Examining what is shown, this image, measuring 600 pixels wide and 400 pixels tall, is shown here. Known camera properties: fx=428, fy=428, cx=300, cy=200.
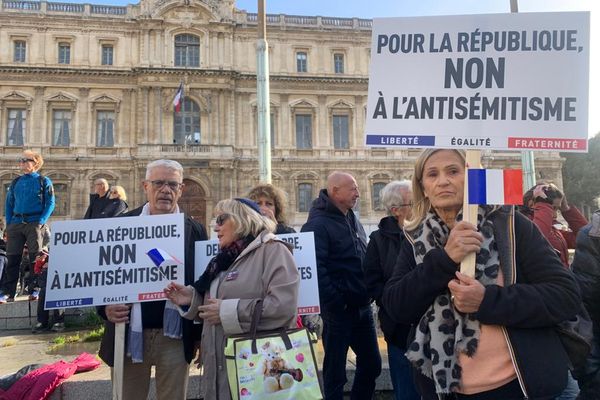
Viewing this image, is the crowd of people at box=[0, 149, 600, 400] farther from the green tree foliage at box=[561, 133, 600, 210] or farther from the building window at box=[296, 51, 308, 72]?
the green tree foliage at box=[561, 133, 600, 210]

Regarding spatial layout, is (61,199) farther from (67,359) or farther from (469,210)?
(469,210)

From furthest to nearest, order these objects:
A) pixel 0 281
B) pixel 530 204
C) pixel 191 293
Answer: pixel 0 281 → pixel 530 204 → pixel 191 293

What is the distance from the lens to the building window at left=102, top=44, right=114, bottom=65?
24906 mm

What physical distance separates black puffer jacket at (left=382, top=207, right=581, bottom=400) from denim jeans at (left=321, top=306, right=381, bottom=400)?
161 cm

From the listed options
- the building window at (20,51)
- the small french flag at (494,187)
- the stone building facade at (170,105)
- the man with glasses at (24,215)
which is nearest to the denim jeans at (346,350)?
the small french flag at (494,187)

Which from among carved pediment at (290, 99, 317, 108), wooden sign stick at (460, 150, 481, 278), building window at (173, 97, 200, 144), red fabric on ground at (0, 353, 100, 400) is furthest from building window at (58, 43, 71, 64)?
wooden sign stick at (460, 150, 481, 278)

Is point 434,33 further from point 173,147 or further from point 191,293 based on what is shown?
point 173,147

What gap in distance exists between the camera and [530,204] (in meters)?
4.58

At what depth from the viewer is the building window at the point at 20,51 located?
24.1 m

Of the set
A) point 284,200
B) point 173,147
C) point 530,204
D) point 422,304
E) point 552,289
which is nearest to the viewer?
point 552,289

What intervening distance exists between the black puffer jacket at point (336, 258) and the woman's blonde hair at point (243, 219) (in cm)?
97

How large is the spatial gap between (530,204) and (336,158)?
21997 mm

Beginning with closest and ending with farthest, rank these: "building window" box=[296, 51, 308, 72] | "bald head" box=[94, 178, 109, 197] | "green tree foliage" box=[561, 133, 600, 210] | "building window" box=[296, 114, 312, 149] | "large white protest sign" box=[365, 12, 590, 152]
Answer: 1. "large white protest sign" box=[365, 12, 590, 152]
2. "bald head" box=[94, 178, 109, 197]
3. "building window" box=[296, 114, 312, 149]
4. "building window" box=[296, 51, 308, 72]
5. "green tree foliage" box=[561, 133, 600, 210]

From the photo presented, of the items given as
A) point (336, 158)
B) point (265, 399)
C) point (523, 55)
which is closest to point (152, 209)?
point (265, 399)
